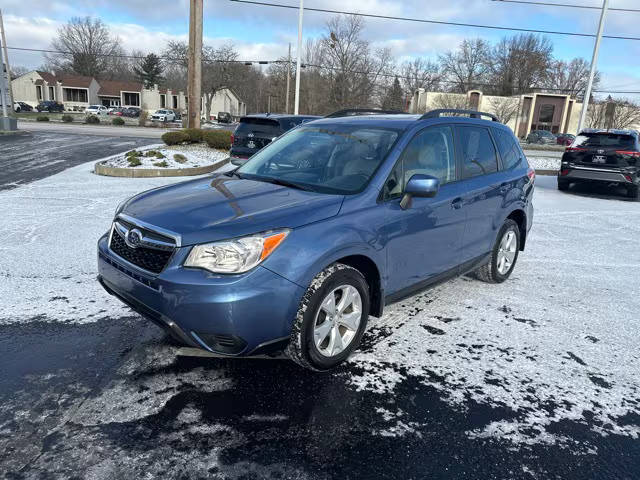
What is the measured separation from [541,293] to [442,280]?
5.13ft

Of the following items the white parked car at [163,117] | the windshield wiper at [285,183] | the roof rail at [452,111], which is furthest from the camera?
the white parked car at [163,117]

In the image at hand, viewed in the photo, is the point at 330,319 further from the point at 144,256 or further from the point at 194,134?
the point at 194,134

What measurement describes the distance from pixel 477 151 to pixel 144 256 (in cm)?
323

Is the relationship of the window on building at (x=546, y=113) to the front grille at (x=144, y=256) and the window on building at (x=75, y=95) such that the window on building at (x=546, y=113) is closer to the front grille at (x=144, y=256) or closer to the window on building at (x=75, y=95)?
the front grille at (x=144, y=256)

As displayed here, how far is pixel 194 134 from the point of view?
1620 centimetres

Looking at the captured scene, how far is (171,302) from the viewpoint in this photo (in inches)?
110

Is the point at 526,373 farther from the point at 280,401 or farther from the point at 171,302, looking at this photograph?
the point at 171,302

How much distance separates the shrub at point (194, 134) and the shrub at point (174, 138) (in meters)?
0.13

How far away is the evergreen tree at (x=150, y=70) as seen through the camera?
262 ft

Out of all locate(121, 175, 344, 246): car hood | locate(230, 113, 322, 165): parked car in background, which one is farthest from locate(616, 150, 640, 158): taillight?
locate(121, 175, 344, 246): car hood

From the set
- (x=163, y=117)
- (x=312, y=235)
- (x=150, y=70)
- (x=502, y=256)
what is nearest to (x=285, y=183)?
(x=312, y=235)

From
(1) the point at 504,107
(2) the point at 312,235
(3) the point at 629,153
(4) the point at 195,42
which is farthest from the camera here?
(1) the point at 504,107

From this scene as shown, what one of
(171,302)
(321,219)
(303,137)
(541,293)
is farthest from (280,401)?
(541,293)

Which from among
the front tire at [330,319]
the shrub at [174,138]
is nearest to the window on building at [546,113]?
the shrub at [174,138]
